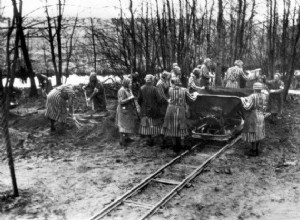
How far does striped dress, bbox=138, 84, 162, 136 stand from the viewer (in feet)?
32.8

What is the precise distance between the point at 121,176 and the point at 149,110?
2.39 meters

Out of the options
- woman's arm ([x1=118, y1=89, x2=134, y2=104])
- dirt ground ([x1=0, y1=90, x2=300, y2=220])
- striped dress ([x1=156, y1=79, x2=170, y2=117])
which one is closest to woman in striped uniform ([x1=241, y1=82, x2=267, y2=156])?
dirt ground ([x1=0, y1=90, x2=300, y2=220])

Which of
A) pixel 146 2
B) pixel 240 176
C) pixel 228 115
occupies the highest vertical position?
pixel 146 2

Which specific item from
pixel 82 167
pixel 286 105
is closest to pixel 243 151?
pixel 82 167

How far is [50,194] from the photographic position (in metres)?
7.34

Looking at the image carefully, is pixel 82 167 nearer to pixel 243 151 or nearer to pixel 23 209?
pixel 23 209

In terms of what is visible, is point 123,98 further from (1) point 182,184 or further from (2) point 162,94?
(1) point 182,184

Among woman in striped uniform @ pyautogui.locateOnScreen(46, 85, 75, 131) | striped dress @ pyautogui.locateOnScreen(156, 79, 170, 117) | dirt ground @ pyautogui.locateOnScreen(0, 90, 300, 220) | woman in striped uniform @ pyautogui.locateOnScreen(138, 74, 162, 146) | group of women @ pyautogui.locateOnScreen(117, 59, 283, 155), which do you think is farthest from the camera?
woman in striped uniform @ pyautogui.locateOnScreen(46, 85, 75, 131)

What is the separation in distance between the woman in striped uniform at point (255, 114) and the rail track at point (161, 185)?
92 centimetres

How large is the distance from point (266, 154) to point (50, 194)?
17.1ft

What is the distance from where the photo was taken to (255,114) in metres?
9.17

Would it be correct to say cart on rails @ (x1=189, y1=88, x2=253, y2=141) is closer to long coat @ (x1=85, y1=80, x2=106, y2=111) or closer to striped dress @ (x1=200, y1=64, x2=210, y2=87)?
striped dress @ (x1=200, y1=64, x2=210, y2=87)

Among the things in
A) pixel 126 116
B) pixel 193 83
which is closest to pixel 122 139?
pixel 126 116

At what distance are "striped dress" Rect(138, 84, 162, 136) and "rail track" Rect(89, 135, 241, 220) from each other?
1.12 metres
